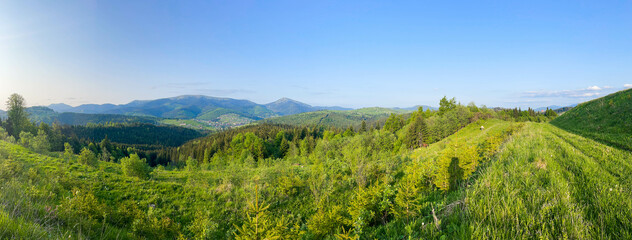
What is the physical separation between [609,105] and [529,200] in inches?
789

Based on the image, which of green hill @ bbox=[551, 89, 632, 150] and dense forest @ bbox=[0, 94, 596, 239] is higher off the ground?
green hill @ bbox=[551, 89, 632, 150]

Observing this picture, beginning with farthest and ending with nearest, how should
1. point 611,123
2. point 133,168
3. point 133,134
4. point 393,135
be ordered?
point 133,134, point 393,135, point 133,168, point 611,123

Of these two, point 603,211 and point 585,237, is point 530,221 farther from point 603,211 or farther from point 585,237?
point 603,211

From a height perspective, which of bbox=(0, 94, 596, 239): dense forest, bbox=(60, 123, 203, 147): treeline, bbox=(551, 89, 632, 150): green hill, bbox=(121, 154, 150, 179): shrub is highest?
bbox=(551, 89, 632, 150): green hill

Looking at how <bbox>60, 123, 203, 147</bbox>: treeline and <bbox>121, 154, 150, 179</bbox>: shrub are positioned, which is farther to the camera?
<bbox>60, 123, 203, 147</bbox>: treeline

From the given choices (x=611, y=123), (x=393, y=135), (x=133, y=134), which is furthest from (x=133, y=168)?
(x=133, y=134)

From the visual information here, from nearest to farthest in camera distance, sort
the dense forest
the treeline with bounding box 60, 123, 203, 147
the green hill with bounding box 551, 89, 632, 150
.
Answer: the dense forest < the green hill with bounding box 551, 89, 632, 150 < the treeline with bounding box 60, 123, 203, 147

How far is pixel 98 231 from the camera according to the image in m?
7.73

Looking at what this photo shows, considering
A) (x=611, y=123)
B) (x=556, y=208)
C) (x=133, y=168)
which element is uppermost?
(x=611, y=123)

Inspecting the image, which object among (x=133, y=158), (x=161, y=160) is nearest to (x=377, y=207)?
(x=133, y=158)

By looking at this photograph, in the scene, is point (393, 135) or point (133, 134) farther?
point (133, 134)

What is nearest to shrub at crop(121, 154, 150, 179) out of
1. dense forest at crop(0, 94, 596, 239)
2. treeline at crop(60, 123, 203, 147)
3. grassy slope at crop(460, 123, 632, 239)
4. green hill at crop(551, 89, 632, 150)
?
dense forest at crop(0, 94, 596, 239)

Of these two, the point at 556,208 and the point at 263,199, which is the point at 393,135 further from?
the point at 556,208

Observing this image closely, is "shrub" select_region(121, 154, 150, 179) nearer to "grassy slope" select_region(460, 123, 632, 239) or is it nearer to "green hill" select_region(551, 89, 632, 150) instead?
"grassy slope" select_region(460, 123, 632, 239)
